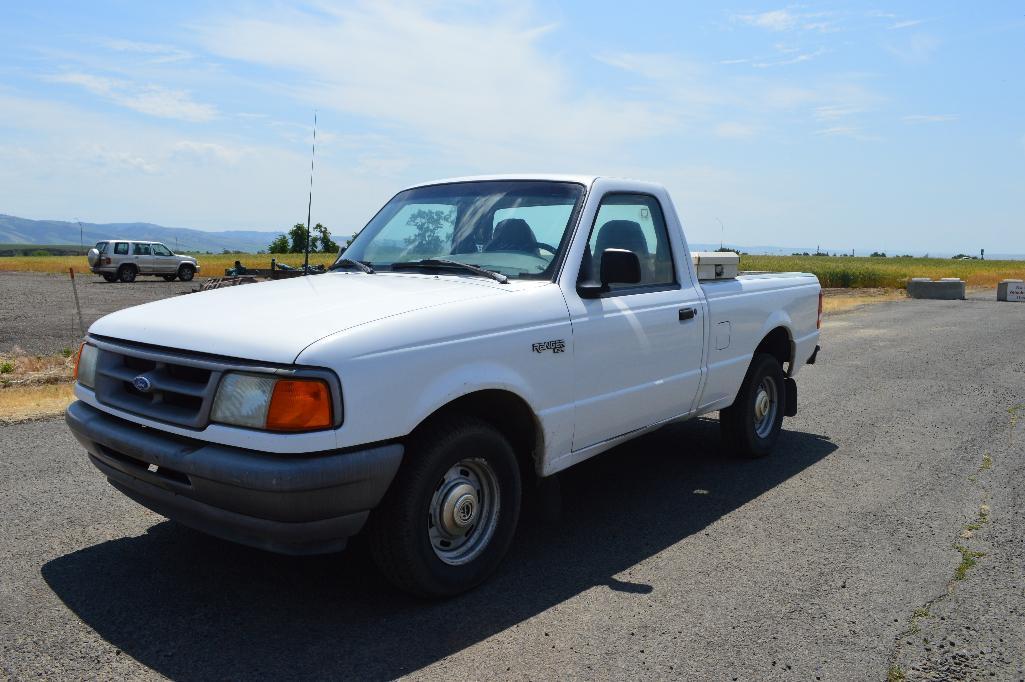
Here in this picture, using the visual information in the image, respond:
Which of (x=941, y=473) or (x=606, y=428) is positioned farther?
(x=941, y=473)

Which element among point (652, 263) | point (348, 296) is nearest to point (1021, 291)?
point (652, 263)

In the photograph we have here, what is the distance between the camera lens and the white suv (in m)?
36.7

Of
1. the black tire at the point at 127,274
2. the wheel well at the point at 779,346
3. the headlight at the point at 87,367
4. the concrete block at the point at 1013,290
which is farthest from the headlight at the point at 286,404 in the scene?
the black tire at the point at 127,274

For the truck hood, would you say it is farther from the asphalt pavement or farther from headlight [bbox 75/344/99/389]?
the asphalt pavement

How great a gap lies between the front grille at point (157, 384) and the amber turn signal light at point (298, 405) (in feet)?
1.03

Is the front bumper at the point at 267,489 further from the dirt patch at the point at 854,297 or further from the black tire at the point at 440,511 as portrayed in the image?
the dirt patch at the point at 854,297

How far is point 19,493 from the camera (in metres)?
5.12

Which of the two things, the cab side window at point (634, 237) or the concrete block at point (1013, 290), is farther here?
the concrete block at point (1013, 290)

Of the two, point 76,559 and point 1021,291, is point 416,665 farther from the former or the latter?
point 1021,291

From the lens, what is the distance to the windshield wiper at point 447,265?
436cm

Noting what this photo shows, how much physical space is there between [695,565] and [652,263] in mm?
1888

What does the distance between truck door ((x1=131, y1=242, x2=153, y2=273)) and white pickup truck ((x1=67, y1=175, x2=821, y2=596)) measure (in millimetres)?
35939

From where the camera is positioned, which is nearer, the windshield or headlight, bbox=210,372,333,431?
headlight, bbox=210,372,333,431

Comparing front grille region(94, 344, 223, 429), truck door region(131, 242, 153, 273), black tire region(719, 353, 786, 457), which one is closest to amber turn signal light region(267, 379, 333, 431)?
front grille region(94, 344, 223, 429)
